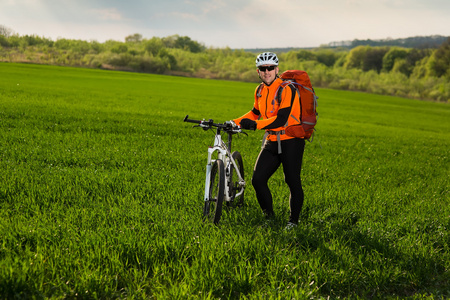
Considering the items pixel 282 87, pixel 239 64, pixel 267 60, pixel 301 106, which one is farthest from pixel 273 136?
pixel 239 64

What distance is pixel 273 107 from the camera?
5.46 m

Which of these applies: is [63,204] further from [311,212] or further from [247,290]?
[311,212]

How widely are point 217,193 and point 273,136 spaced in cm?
116

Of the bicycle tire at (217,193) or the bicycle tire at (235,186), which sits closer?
the bicycle tire at (217,193)

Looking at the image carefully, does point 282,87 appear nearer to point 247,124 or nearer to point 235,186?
point 247,124

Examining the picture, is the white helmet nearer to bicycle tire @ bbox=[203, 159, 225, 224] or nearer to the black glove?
the black glove

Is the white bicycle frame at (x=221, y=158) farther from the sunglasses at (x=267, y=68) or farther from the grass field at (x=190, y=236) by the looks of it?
the sunglasses at (x=267, y=68)

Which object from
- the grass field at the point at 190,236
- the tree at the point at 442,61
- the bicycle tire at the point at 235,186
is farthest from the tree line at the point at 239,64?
the bicycle tire at the point at 235,186

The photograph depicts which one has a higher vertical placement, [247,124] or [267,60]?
[267,60]

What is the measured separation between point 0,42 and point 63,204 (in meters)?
133

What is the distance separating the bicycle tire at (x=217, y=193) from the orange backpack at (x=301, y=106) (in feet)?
3.61

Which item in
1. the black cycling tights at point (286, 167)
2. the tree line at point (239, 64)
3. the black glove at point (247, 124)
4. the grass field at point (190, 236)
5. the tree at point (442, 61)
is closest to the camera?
the grass field at point (190, 236)

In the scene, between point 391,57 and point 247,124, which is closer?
point 247,124

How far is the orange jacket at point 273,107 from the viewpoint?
17.3ft
